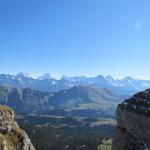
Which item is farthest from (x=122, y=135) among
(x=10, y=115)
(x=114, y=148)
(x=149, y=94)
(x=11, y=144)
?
(x=10, y=115)

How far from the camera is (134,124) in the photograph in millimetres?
66750

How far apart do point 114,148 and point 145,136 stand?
9666mm

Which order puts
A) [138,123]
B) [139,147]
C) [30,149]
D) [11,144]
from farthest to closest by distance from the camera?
1. [30,149]
2. [11,144]
3. [138,123]
4. [139,147]

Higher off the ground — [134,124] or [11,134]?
[134,124]

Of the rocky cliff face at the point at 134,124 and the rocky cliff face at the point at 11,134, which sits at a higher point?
the rocky cliff face at the point at 134,124

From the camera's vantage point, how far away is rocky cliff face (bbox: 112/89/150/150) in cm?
6316

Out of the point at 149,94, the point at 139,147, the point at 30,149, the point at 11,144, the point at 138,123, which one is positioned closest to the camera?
the point at 139,147

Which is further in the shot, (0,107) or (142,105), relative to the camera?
(0,107)

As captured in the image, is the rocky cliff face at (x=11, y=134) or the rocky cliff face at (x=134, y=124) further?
the rocky cliff face at (x=11, y=134)

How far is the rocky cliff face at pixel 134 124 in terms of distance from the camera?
63156 millimetres

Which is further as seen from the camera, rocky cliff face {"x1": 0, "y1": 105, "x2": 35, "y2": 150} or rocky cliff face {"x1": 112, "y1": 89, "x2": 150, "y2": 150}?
rocky cliff face {"x1": 0, "y1": 105, "x2": 35, "y2": 150}

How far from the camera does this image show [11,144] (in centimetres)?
9825

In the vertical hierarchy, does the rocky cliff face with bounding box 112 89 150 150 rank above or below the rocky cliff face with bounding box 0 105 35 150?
above

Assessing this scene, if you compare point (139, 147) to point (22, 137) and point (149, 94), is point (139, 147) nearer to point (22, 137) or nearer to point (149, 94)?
point (149, 94)
